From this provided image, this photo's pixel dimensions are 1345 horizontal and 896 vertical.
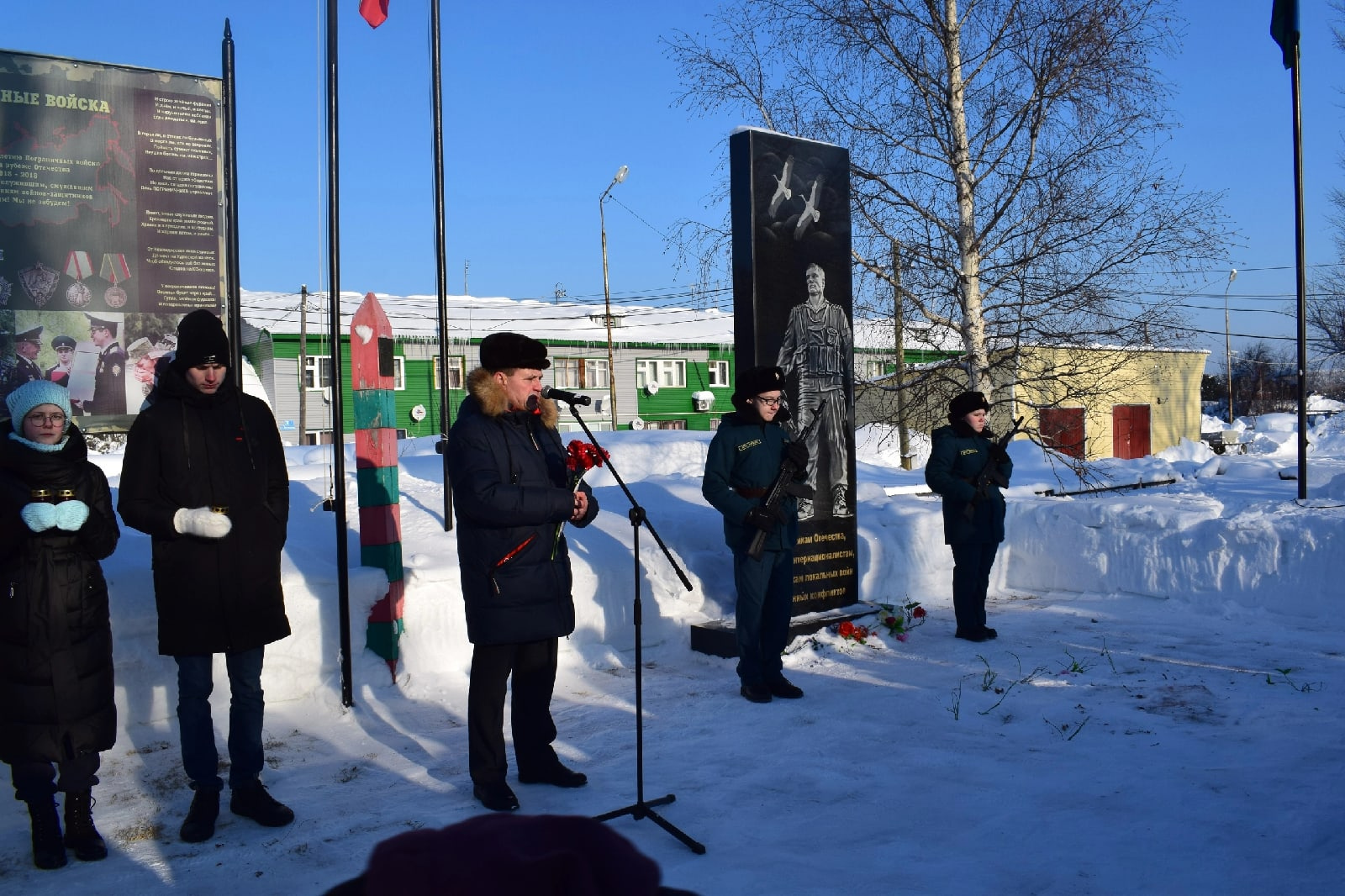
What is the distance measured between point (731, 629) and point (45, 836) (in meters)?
4.08

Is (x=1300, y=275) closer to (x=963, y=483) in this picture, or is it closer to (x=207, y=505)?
(x=963, y=483)

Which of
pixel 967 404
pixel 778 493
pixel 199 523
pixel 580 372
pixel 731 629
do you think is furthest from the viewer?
pixel 580 372

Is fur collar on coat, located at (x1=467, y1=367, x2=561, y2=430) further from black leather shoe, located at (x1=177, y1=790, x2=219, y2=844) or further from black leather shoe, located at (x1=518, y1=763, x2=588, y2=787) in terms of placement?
black leather shoe, located at (x1=177, y1=790, x2=219, y2=844)

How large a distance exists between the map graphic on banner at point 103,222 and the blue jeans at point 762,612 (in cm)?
342

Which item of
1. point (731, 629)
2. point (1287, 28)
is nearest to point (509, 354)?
point (731, 629)

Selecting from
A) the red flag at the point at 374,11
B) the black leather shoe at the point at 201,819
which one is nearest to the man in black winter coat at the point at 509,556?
the black leather shoe at the point at 201,819

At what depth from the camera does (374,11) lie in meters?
6.63

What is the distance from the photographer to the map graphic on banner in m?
5.41

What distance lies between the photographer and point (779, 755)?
4715 mm

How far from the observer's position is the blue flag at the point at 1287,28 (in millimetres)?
10078

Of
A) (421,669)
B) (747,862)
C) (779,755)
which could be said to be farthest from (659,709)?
(747,862)

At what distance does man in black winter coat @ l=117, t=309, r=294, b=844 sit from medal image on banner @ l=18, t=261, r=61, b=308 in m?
2.03

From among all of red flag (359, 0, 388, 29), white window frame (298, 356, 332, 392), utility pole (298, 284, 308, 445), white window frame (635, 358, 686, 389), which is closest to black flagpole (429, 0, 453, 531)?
red flag (359, 0, 388, 29)

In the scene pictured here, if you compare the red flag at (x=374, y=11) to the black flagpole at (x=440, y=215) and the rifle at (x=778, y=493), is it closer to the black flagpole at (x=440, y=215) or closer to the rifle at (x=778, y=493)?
the black flagpole at (x=440, y=215)
